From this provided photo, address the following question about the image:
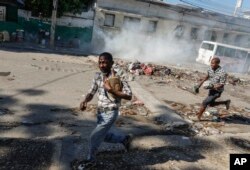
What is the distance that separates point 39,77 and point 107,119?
711 cm

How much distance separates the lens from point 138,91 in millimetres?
10203

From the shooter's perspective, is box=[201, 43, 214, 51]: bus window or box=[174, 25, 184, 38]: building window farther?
box=[174, 25, 184, 38]: building window

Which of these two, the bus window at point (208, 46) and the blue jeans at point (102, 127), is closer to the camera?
the blue jeans at point (102, 127)

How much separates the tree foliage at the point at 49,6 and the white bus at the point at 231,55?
1014 centimetres

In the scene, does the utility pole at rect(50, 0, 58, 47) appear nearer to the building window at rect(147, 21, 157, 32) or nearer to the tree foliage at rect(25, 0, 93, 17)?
the tree foliage at rect(25, 0, 93, 17)

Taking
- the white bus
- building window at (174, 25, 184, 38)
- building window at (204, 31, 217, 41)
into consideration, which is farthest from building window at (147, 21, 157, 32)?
building window at (204, 31, 217, 41)

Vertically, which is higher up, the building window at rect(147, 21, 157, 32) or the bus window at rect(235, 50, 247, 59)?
the building window at rect(147, 21, 157, 32)

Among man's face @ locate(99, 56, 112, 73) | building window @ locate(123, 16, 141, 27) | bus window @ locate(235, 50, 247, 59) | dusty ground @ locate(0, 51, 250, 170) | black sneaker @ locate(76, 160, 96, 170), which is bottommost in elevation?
dusty ground @ locate(0, 51, 250, 170)

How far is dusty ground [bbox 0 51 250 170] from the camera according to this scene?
485cm

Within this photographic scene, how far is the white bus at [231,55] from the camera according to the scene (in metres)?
23.2

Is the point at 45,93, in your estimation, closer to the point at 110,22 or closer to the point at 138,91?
the point at 138,91

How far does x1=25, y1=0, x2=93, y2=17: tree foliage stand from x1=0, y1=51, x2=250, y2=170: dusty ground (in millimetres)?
10782

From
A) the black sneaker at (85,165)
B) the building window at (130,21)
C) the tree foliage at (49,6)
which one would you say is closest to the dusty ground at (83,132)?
the black sneaker at (85,165)

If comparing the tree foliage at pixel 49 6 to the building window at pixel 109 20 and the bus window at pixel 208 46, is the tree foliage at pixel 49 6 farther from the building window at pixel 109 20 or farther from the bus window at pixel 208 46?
the bus window at pixel 208 46
